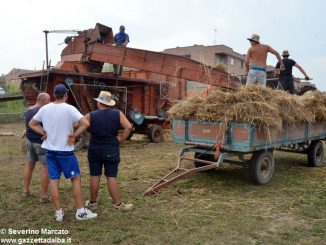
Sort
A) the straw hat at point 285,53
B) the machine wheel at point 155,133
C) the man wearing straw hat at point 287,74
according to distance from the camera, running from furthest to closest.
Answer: the machine wheel at point 155,133, the straw hat at point 285,53, the man wearing straw hat at point 287,74

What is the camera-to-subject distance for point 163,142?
42.2 feet

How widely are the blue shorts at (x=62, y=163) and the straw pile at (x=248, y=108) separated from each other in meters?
2.60

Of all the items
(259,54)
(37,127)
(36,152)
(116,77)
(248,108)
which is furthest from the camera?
(116,77)

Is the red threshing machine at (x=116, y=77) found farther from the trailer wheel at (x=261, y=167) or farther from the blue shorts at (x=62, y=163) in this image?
the blue shorts at (x=62, y=163)

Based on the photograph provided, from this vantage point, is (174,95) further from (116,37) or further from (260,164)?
(260,164)

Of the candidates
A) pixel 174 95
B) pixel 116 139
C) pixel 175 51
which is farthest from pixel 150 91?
pixel 175 51

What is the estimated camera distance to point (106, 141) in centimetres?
493

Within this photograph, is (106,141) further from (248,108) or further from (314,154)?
(314,154)

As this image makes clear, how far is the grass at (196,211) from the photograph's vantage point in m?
4.18

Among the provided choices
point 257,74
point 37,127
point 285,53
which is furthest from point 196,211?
point 285,53

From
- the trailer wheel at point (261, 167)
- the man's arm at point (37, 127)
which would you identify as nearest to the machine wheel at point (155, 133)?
the trailer wheel at point (261, 167)

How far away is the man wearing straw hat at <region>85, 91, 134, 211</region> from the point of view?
192 inches

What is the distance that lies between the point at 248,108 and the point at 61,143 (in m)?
2.97

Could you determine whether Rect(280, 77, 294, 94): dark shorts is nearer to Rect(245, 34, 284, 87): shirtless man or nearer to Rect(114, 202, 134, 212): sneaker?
Rect(245, 34, 284, 87): shirtless man
